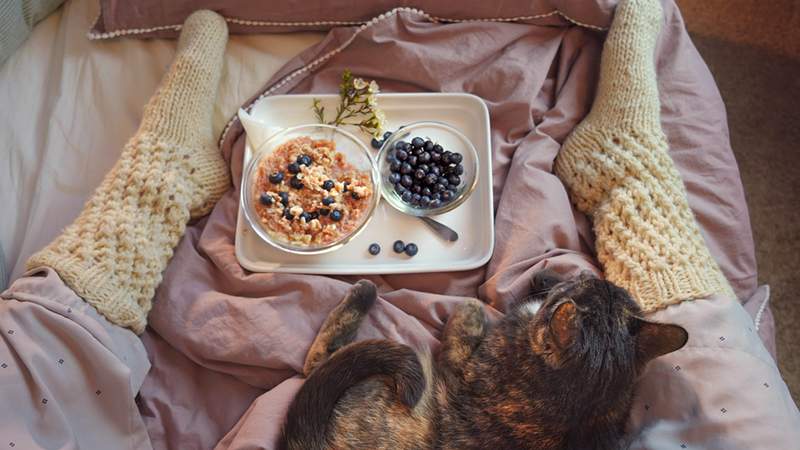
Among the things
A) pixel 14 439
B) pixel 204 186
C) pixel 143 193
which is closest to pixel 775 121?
pixel 204 186

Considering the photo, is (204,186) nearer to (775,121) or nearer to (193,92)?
(193,92)

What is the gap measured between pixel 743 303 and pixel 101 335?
4.31 ft

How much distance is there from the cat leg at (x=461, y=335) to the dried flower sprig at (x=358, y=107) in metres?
0.44

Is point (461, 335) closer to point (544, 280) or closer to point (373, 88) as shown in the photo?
point (544, 280)

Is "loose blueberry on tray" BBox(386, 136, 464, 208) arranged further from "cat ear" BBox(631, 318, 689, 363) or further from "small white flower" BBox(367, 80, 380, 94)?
"cat ear" BBox(631, 318, 689, 363)

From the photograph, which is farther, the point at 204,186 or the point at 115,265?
the point at 204,186

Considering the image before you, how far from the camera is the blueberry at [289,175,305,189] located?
4.35ft

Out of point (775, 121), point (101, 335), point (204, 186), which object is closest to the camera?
point (101, 335)

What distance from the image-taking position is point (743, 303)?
1407 mm

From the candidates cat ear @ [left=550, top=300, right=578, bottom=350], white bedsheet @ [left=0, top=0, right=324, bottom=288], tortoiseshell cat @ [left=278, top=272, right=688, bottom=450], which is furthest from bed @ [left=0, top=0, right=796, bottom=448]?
cat ear @ [left=550, top=300, right=578, bottom=350]

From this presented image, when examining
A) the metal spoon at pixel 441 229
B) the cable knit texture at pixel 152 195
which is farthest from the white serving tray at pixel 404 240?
the cable knit texture at pixel 152 195

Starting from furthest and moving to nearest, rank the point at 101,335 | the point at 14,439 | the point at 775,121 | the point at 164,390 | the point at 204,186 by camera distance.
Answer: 1. the point at 775,121
2. the point at 204,186
3. the point at 164,390
4. the point at 101,335
5. the point at 14,439

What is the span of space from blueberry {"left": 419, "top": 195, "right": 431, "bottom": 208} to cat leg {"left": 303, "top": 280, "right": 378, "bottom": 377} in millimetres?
197

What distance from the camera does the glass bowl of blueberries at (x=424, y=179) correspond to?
1.35 meters
